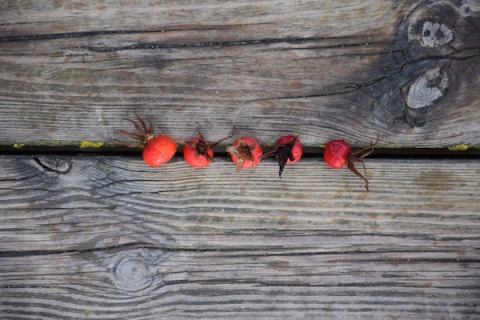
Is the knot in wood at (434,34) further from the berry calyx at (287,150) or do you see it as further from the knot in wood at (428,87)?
the berry calyx at (287,150)

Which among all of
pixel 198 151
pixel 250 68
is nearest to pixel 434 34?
pixel 250 68

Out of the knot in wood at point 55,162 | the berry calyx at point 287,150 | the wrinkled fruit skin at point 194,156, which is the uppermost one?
the berry calyx at point 287,150

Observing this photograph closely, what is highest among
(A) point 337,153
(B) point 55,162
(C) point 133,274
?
(A) point 337,153

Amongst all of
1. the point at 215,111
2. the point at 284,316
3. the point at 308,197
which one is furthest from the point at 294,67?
the point at 284,316

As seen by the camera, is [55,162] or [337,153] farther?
[55,162]

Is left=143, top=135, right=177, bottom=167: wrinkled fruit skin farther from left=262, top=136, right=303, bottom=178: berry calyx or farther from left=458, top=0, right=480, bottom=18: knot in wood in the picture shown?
left=458, top=0, right=480, bottom=18: knot in wood

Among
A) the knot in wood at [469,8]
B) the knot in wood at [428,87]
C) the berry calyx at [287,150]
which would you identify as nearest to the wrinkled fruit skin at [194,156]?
the berry calyx at [287,150]

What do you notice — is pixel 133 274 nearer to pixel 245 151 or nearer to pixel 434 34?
pixel 245 151
